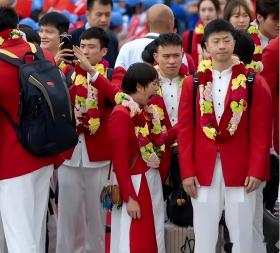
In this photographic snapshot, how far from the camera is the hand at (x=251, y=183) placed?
21.1ft

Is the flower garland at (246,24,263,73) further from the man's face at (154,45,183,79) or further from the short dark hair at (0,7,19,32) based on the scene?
the short dark hair at (0,7,19,32)

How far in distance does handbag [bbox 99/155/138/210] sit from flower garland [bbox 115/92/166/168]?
0.43ft

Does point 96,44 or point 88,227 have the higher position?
point 96,44

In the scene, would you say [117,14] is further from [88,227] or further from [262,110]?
[262,110]

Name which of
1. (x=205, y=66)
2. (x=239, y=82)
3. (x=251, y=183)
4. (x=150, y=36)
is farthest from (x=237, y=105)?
(x=150, y=36)

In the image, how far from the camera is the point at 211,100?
21.4 feet

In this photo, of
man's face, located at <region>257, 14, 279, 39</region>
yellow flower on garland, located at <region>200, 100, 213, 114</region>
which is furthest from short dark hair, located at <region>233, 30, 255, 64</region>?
yellow flower on garland, located at <region>200, 100, 213, 114</region>

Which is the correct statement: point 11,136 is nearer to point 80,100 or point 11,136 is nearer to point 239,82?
point 80,100

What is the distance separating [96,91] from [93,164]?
1.99 ft

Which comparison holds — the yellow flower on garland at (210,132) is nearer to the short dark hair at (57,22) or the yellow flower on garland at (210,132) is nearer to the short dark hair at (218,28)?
the short dark hair at (218,28)

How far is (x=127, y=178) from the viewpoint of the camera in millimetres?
6766

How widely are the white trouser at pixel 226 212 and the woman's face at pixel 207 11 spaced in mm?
4163

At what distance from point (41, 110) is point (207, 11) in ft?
15.1

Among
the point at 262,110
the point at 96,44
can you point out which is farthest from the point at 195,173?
the point at 96,44
